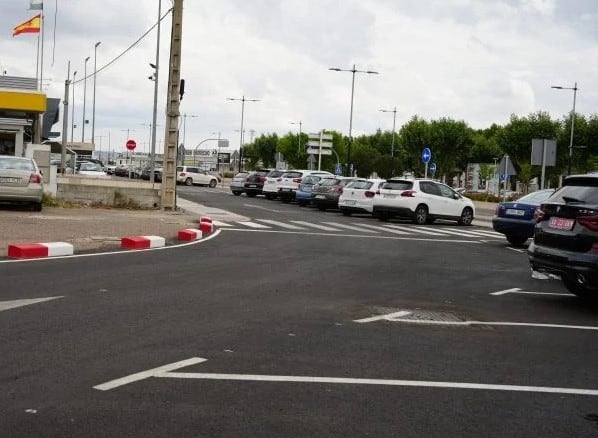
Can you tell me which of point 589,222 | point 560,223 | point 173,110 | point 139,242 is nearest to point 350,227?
point 173,110

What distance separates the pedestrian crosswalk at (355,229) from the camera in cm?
2243

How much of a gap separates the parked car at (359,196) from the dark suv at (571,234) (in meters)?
20.1

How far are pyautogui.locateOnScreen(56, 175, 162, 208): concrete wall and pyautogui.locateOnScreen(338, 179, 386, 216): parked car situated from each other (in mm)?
8063

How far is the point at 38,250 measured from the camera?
13.2m

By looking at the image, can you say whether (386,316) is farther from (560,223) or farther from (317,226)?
(317,226)

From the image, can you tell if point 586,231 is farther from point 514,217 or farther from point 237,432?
point 514,217

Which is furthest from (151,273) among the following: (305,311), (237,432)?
(237,432)

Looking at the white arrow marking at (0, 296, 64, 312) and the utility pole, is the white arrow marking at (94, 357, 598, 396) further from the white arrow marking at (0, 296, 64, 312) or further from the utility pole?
the utility pole

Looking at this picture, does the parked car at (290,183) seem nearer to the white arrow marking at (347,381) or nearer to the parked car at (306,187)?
the parked car at (306,187)

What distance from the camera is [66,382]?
18.2 ft

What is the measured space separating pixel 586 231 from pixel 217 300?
176 inches

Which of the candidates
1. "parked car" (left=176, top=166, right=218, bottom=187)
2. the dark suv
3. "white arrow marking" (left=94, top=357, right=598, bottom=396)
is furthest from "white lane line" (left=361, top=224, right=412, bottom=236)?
"parked car" (left=176, top=166, right=218, bottom=187)

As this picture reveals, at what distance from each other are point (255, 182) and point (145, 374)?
42663 mm

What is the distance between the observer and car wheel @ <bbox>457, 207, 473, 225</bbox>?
29.7 m
